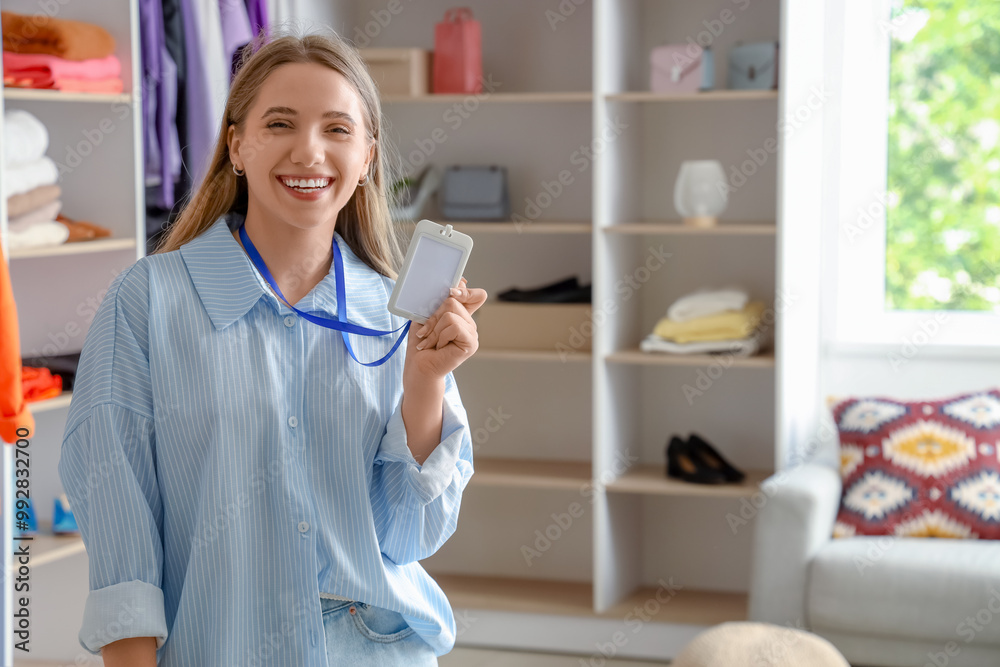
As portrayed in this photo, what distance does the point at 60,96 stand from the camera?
2.60 m

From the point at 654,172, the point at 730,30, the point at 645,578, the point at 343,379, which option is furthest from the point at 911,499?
the point at 343,379

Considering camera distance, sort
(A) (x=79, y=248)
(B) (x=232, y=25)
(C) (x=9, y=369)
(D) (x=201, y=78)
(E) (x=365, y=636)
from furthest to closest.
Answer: (B) (x=232, y=25), (D) (x=201, y=78), (A) (x=79, y=248), (C) (x=9, y=369), (E) (x=365, y=636)

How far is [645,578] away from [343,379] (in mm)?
2752

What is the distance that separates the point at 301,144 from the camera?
1083 mm

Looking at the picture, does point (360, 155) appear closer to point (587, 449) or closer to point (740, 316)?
point (740, 316)

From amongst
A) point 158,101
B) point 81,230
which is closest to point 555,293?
point 158,101

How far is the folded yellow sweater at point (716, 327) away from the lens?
3.18 metres

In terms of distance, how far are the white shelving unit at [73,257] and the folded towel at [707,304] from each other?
1.57 metres

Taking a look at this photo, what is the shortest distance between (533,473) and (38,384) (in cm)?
153

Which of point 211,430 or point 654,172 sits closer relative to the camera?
point 211,430

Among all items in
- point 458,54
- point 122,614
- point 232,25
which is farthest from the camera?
point 458,54

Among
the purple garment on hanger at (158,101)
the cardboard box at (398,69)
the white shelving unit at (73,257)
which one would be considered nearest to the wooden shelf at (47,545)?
the white shelving unit at (73,257)

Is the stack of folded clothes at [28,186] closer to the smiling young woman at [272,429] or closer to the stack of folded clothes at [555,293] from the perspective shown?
the stack of folded clothes at [555,293]

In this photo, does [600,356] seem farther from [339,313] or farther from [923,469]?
[339,313]
